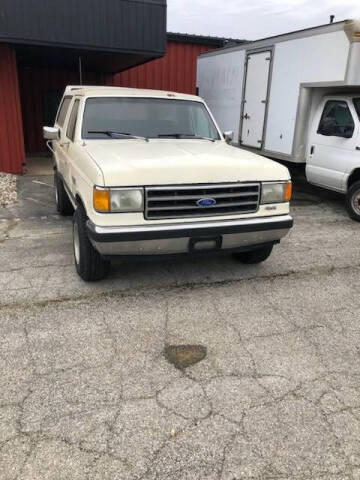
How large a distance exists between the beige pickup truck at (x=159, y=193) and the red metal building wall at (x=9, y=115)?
5505 mm

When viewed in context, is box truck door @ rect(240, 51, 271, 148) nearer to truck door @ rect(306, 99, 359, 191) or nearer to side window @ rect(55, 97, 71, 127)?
truck door @ rect(306, 99, 359, 191)

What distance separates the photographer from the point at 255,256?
189 inches

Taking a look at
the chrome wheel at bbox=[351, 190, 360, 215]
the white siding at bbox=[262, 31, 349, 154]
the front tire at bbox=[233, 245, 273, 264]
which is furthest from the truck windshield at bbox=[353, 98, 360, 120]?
the front tire at bbox=[233, 245, 273, 264]

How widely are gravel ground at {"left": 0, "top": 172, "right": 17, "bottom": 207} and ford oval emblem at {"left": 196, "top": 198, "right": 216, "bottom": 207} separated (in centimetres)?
501

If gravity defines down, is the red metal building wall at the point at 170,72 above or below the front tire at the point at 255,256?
above

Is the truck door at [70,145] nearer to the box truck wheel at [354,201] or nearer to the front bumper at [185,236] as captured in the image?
the front bumper at [185,236]

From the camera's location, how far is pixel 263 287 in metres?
4.39

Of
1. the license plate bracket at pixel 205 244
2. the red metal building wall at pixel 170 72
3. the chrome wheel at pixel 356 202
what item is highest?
the red metal building wall at pixel 170 72

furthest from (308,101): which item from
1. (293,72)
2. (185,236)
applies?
(185,236)

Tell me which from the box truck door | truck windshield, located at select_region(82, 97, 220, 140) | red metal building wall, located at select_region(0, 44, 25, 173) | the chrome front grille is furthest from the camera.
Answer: red metal building wall, located at select_region(0, 44, 25, 173)

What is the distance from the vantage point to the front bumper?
11.6 feet

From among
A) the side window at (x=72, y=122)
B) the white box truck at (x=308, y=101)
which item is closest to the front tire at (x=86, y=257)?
→ the side window at (x=72, y=122)

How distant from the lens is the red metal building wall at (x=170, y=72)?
1432 centimetres

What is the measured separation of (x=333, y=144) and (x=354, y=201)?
41.2 inches
